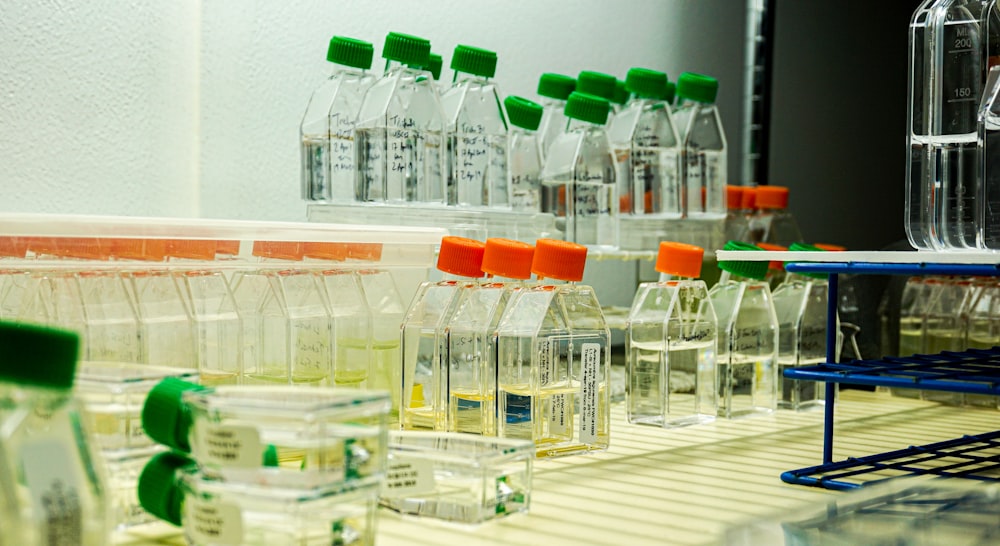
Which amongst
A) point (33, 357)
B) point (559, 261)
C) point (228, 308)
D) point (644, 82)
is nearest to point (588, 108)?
point (644, 82)

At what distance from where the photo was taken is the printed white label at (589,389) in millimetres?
1210

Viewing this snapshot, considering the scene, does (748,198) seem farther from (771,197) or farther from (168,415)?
(168,415)

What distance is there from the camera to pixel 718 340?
154 centimetres

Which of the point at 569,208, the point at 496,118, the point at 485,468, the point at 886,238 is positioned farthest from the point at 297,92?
the point at 886,238

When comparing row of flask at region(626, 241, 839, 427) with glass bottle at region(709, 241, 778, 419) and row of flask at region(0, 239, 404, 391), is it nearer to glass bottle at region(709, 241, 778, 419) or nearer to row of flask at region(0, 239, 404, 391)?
glass bottle at region(709, 241, 778, 419)

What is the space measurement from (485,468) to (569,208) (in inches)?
32.6

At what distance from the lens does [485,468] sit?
0.89m

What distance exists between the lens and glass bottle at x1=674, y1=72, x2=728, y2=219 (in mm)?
1804

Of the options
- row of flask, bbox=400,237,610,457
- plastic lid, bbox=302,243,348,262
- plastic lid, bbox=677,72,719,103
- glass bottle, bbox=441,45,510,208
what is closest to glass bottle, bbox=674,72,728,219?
plastic lid, bbox=677,72,719,103

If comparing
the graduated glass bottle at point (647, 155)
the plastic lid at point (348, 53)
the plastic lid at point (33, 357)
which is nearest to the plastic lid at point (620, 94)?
the graduated glass bottle at point (647, 155)

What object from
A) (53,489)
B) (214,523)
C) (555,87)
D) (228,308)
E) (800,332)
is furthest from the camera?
(555,87)

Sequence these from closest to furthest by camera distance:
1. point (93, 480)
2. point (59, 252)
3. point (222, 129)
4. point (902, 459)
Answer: point (93, 480)
point (59, 252)
point (902, 459)
point (222, 129)

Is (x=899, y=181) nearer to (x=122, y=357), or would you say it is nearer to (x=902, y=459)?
(x=902, y=459)

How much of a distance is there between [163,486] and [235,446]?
12 centimetres
